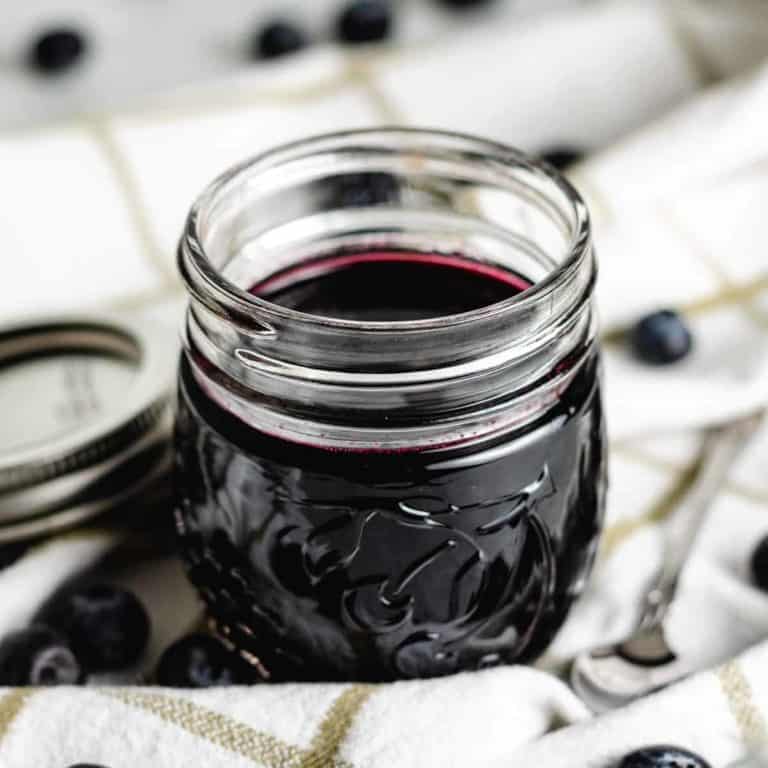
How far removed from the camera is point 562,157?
1.27 m

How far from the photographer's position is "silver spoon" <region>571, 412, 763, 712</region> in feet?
2.49

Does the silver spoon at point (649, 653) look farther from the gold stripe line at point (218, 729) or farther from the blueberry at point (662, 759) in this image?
the gold stripe line at point (218, 729)

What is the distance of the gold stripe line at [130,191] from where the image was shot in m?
1.19

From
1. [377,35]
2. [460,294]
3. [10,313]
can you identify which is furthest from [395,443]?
[377,35]

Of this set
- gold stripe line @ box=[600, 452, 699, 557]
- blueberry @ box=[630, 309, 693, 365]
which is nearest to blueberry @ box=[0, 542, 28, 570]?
gold stripe line @ box=[600, 452, 699, 557]

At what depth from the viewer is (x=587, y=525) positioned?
0.71 m

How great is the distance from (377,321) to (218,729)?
224mm

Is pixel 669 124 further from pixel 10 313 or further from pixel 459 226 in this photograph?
pixel 10 313

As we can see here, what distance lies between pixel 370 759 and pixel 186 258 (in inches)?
10.3

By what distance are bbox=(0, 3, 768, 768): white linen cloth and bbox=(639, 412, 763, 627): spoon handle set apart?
0.04ft

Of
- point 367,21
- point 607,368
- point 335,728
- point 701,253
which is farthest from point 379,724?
point 367,21

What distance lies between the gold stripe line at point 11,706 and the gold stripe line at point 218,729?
4 centimetres

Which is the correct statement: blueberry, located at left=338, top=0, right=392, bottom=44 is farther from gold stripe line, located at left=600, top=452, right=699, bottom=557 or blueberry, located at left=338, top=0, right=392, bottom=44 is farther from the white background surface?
gold stripe line, located at left=600, top=452, right=699, bottom=557

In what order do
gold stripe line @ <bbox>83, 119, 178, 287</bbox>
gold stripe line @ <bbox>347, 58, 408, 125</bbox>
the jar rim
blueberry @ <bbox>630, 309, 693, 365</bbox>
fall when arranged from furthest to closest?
gold stripe line @ <bbox>347, 58, 408, 125</bbox> < gold stripe line @ <bbox>83, 119, 178, 287</bbox> < blueberry @ <bbox>630, 309, 693, 365</bbox> < the jar rim
